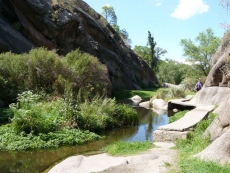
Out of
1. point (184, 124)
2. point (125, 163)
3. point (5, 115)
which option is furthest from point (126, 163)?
point (5, 115)

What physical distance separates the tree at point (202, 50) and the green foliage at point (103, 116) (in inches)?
1750

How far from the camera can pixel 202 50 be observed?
5953cm

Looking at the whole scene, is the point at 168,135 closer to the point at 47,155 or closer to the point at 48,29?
the point at 47,155

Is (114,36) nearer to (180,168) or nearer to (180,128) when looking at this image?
(180,128)

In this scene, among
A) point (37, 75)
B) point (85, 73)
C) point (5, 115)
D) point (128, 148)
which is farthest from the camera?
point (85, 73)

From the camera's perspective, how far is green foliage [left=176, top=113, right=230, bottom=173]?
6418 mm

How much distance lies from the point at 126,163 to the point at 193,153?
178 cm

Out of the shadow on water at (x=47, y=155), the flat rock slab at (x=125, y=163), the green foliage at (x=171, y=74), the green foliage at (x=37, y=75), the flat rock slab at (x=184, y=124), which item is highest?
the green foliage at (x=171, y=74)

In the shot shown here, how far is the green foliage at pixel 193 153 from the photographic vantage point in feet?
21.1

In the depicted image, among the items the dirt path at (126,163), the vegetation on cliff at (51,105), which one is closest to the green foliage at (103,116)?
the vegetation on cliff at (51,105)

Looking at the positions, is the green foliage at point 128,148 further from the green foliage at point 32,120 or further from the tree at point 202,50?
the tree at point 202,50

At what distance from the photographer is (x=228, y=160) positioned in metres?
6.75

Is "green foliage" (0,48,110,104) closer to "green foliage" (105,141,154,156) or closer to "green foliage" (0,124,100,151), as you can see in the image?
"green foliage" (0,124,100,151)

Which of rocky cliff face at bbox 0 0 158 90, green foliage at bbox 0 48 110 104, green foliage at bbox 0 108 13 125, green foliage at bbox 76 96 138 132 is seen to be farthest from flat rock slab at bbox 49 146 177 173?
rocky cliff face at bbox 0 0 158 90
